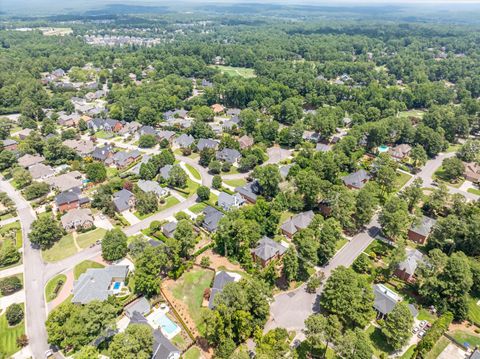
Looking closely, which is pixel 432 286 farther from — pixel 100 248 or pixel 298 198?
pixel 100 248

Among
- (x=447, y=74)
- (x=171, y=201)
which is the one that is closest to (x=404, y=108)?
(x=447, y=74)

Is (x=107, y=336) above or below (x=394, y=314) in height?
below

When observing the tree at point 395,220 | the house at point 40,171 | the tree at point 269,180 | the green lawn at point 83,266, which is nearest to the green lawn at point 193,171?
the tree at point 269,180

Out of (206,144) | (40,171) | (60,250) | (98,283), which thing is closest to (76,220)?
(60,250)

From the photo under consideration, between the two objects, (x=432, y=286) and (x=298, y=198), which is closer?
(x=432, y=286)

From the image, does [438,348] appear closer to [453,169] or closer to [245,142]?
[453,169]

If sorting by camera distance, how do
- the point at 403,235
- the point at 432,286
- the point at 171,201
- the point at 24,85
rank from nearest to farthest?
the point at 432,286, the point at 403,235, the point at 171,201, the point at 24,85

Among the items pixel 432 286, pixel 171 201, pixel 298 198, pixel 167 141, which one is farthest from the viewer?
pixel 167 141

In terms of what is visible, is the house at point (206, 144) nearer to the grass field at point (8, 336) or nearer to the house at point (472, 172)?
the grass field at point (8, 336)
